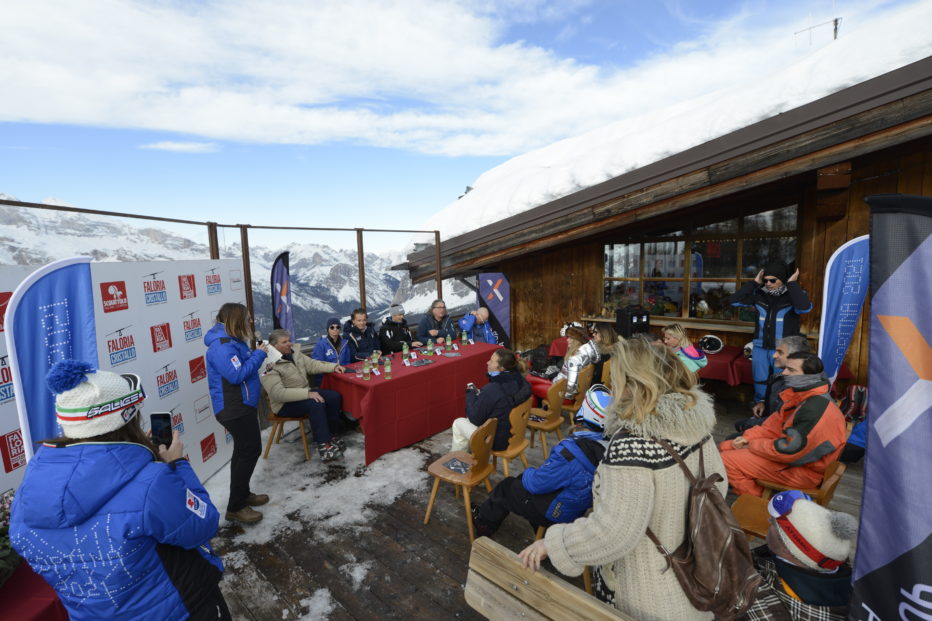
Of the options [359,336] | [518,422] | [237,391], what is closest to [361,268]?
[359,336]

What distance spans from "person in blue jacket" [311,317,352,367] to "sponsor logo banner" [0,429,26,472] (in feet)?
9.07

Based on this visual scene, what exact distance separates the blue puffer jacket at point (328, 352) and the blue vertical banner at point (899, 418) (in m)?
4.88

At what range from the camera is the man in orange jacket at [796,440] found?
2.82m

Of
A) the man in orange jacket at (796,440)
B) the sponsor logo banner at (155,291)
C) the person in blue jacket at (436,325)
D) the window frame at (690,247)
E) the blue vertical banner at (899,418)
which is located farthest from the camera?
the person in blue jacket at (436,325)

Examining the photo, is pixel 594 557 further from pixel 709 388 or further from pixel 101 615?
pixel 709 388

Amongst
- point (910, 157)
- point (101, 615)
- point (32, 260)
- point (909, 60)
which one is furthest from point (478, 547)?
point (910, 157)

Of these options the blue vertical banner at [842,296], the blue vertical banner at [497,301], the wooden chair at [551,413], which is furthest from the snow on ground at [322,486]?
the blue vertical banner at [842,296]

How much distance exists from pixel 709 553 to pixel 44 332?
327cm

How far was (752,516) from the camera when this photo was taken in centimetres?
249

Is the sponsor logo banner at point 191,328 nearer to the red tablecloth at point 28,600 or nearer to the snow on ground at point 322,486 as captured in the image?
the snow on ground at point 322,486

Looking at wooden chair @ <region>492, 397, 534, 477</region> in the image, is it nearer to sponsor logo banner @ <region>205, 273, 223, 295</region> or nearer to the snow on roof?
sponsor logo banner @ <region>205, 273, 223, 295</region>

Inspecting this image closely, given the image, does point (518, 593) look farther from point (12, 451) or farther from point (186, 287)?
point (186, 287)

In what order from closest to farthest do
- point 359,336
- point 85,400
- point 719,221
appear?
point 85,400 < point 359,336 < point 719,221

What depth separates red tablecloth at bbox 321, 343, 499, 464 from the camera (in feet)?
14.4
